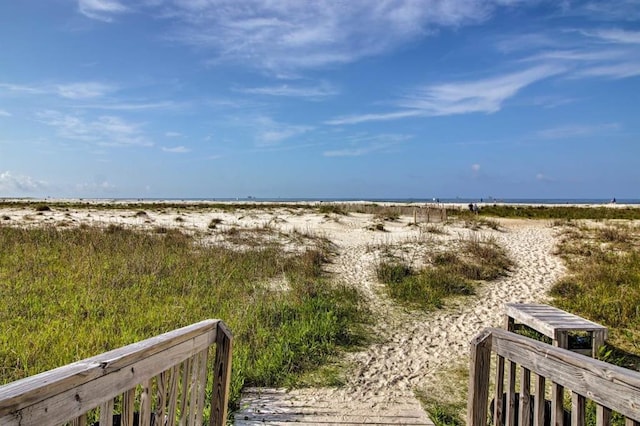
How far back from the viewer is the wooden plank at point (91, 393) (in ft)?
4.37

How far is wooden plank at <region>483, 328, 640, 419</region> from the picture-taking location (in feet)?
5.68

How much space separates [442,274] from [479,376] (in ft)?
27.5

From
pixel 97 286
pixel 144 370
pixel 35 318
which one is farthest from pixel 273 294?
pixel 144 370

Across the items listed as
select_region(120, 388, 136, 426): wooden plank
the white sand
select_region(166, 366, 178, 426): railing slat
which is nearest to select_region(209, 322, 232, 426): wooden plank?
select_region(166, 366, 178, 426): railing slat

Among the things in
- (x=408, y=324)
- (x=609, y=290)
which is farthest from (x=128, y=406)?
(x=609, y=290)

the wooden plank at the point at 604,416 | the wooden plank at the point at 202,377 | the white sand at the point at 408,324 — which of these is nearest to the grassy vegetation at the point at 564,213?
the white sand at the point at 408,324

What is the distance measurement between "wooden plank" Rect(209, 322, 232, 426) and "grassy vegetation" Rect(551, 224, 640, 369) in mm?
5369

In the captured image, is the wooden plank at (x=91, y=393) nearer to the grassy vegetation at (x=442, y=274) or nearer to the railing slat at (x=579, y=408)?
the railing slat at (x=579, y=408)

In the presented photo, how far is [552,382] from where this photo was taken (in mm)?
2229

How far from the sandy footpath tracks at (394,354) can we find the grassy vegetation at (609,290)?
24.3 inches

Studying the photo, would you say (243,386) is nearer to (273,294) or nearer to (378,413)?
(378,413)

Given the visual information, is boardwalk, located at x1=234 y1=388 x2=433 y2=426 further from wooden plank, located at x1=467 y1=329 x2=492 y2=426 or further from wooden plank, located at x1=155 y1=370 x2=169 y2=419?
wooden plank, located at x1=155 y1=370 x2=169 y2=419

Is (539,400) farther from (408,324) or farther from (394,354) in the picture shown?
(408,324)

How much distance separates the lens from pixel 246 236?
17.1 metres
